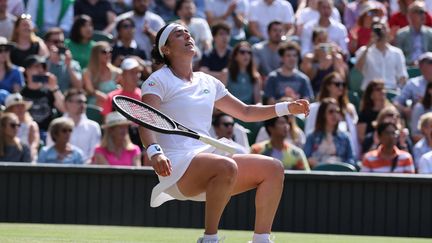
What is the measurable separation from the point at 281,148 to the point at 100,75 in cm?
308

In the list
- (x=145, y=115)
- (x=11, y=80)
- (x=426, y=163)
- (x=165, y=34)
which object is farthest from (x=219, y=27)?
(x=145, y=115)

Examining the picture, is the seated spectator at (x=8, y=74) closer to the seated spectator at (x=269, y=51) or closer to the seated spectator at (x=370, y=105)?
the seated spectator at (x=269, y=51)

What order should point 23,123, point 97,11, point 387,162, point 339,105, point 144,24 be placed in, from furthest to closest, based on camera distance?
point 97,11, point 144,24, point 339,105, point 23,123, point 387,162

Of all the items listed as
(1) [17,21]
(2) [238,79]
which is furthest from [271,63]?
(1) [17,21]

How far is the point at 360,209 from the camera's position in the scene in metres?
10.7

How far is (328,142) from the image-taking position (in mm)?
12203

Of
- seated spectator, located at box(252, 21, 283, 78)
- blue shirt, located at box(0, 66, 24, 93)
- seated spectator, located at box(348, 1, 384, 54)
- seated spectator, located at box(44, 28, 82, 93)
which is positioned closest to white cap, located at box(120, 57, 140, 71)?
seated spectator, located at box(44, 28, 82, 93)

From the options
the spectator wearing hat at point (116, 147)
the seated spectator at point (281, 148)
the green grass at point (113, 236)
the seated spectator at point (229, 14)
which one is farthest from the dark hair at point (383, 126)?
the seated spectator at point (229, 14)

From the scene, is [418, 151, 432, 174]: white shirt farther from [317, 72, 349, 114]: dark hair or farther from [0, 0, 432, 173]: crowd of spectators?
[317, 72, 349, 114]: dark hair

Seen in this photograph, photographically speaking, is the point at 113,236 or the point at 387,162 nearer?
the point at 113,236

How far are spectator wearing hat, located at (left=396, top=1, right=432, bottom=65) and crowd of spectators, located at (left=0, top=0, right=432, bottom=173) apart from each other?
16 millimetres

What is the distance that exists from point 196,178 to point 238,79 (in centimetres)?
757

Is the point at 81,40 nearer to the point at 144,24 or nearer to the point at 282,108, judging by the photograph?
the point at 144,24

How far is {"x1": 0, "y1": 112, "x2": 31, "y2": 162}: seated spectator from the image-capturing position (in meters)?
11.6
